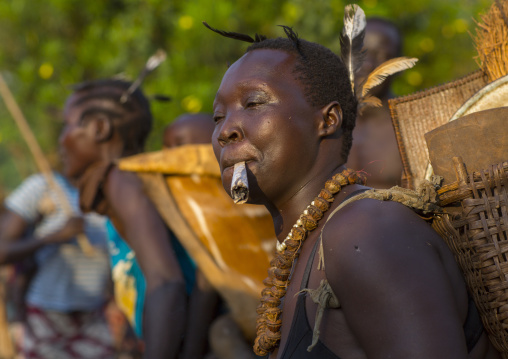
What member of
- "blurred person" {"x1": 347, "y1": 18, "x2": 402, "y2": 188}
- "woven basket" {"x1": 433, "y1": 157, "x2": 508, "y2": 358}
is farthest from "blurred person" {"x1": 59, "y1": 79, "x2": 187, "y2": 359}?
"woven basket" {"x1": 433, "y1": 157, "x2": 508, "y2": 358}

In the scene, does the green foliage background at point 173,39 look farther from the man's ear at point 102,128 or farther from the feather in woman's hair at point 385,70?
the feather in woman's hair at point 385,70

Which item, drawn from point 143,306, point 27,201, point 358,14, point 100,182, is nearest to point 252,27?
point 27,201

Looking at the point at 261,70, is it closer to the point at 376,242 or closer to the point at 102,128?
the point at 376,242

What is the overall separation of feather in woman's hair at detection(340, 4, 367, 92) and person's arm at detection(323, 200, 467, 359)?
30.3 inches

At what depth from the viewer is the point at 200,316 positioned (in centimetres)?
324

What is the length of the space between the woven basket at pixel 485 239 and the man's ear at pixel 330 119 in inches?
15.7

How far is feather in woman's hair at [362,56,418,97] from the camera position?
81.1 inches

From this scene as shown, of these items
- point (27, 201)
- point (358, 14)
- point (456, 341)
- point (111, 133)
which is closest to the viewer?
point (456, 341)

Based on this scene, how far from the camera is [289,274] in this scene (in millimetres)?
1791

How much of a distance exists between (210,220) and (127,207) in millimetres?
423

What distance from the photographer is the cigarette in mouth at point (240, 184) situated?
1683 mm

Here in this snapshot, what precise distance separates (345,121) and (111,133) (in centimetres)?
231

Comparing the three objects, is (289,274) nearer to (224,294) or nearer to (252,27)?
(224,294)

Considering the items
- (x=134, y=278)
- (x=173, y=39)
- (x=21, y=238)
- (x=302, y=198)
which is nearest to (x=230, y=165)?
(x=302, y=198)
